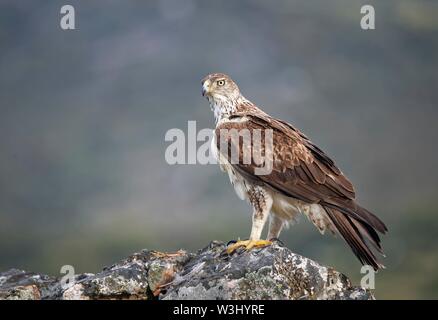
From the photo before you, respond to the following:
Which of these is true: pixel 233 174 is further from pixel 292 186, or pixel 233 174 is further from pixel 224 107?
pixel 224 107

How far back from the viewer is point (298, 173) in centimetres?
1212

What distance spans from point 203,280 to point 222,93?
4113 millimetres

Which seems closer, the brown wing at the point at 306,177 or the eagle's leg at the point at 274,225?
the brown wing at the point at 306,177

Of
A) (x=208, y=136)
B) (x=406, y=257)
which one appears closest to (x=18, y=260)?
(x=406, y=257)

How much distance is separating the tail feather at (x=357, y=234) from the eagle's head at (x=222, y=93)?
2427mm

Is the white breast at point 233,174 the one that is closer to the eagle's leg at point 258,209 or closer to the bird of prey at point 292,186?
the bird of prey at point 292,186

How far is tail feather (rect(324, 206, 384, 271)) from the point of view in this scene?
11.2 m

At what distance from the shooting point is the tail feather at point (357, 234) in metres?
11.2

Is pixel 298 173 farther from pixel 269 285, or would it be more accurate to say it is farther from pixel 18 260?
pixel 18 260

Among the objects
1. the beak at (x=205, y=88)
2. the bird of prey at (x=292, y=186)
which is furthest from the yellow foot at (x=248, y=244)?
the beak at (x=205, y=88)

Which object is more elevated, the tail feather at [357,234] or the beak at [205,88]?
the beak at [205,88]

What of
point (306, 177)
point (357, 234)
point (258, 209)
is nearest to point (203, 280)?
point (258, 209)

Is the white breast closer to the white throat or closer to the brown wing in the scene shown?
the brown wing

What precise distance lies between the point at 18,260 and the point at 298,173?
61.4 metres
